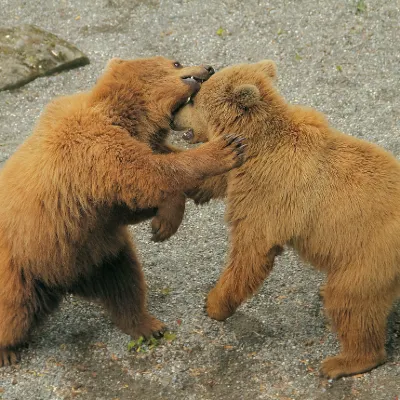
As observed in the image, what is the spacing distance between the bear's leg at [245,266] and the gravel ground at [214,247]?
56cm

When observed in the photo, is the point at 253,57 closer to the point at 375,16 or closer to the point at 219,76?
the point at 375,16

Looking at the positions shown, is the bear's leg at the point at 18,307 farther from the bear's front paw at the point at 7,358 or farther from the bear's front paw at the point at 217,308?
the bear's front paw at the point at 217,308

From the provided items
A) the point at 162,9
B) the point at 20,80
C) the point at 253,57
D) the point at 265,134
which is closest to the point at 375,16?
the point at 253,57

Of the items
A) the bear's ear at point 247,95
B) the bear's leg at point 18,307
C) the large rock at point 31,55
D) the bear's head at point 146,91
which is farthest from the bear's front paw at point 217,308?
the large rock at point 31,55

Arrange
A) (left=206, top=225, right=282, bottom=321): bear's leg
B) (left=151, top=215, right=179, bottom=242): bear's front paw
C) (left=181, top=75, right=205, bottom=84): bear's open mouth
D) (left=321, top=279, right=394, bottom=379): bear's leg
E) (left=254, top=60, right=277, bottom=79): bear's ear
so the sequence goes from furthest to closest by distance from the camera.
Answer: (left=254, top=60, right=277, bottom=79): bear's ear
(left=181, top=75, right=205, bottom=84): bear's open mouth
(left=206, top=225, right=282, bottom=321): bear's leg
(left=151, top=215, right=179, bottom=242): bear's front paw
(left=321, top=279, right=394, bottom=379): bear's leg

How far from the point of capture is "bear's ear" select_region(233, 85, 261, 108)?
224 inches

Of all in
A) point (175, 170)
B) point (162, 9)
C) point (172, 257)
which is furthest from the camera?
point (162, 9)

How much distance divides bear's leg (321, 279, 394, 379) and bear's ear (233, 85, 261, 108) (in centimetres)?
149

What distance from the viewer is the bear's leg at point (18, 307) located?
5.84 meters

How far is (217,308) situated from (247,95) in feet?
5.71

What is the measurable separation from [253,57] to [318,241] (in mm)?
5138

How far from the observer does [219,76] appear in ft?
19.6

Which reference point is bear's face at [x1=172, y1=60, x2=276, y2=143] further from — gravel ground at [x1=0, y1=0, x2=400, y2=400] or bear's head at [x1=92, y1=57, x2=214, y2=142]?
gravel ground at [x1=0, y1=0, x2=400, y2=400]

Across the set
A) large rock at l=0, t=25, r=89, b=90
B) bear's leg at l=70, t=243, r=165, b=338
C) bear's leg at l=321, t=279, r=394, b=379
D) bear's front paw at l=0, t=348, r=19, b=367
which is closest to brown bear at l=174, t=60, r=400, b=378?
bear's leg at l=321, t=279, r=394, b=379
